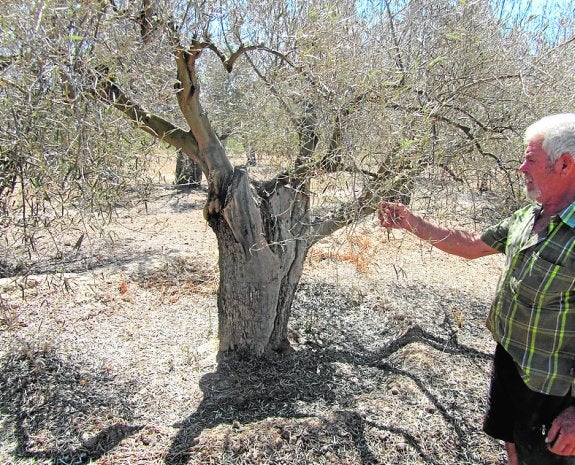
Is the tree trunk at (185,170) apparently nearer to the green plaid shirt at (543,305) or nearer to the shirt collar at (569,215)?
the green plaid shirt at (543,305)

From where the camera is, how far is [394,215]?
9.23 feet

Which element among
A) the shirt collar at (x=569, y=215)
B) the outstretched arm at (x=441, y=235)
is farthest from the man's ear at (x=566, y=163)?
the outstretched arm at (x=441, y=235)

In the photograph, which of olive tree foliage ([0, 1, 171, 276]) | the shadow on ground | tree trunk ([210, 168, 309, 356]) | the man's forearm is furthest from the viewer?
tree trunk ([210, 168, 309, 356])

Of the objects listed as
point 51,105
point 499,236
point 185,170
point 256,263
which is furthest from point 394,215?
point 185,170

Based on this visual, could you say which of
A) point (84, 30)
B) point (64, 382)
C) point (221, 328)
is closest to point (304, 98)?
point (84, 30)

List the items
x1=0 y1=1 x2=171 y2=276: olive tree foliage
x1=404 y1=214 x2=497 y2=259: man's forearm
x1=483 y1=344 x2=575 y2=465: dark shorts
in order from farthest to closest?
x1=404 y1=214 x2=497 y2=259: man's forearm
x1=483 y1=344 x2=575 y2=465: dark shorts
x1=0 y1=1 x2=171 y2=276: olive tree foliage

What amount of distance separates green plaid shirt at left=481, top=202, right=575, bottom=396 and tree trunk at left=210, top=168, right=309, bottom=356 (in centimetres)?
178

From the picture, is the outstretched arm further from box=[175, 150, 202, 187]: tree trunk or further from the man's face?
box=[175, 150, 202, 187]: tree trunk

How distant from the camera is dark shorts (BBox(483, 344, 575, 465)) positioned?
2186mm

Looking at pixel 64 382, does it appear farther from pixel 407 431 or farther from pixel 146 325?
pixel 407 431

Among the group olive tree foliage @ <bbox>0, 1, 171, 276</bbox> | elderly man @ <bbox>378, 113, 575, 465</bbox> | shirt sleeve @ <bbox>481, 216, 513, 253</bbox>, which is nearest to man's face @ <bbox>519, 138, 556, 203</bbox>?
elderly man @ <bbox>378, 113, 575, 465</bbox>

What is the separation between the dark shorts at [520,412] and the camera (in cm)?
219

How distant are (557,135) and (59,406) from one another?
3.52m


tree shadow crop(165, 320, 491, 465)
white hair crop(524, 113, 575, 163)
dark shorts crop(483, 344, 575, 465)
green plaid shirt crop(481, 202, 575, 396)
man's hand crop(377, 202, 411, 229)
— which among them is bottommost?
tree shadow crop(165, 320, 491, 465)
